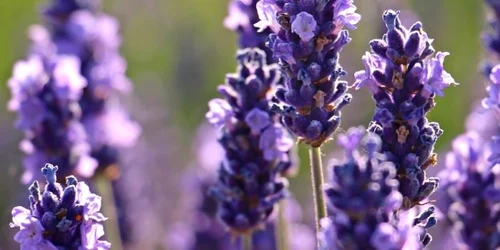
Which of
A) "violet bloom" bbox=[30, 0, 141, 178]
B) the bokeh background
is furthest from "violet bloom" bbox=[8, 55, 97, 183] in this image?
the bokeh background

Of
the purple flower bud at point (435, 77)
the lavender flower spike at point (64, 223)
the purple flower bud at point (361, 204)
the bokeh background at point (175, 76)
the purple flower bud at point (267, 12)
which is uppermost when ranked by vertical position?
the bokeh background at point (175, 76)

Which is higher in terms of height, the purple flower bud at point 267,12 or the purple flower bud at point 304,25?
the purple flower bud at point 267,12

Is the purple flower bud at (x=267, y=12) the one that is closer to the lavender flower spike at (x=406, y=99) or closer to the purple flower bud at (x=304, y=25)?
the purple flower bud at (x=304, y=25)

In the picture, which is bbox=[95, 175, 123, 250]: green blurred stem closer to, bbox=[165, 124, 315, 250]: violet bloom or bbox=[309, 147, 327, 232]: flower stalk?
bbox=[165, 124, 315, 250]: violet bloom

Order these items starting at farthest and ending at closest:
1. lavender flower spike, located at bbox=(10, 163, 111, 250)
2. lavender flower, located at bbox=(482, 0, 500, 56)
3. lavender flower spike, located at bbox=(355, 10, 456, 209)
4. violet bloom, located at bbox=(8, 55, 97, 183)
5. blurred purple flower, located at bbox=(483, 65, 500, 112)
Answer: violet bloom, located at bbox=(8, 55, 97, 183) → lavender flower, located at bbox=(482, 0, 500, 56) → blurred purple flower, located at bbox=(483, 65, 500, 112) → lavender flower spike, located at bbox=(355, 10, 456, 209) → lavender flower spike, located at bbox=(10, 163, 111, 250)

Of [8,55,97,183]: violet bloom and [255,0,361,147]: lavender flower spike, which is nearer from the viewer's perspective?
[255,0,361,147]: lavender flower spike

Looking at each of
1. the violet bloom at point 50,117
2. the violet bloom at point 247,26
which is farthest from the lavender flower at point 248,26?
the violet bloom at point 50,117
